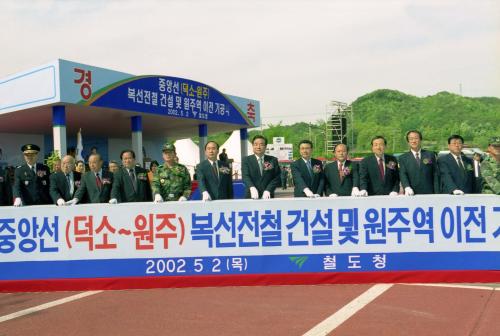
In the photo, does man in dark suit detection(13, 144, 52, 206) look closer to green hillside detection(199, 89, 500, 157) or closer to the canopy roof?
the canopy roof

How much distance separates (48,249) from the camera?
5.84 meters

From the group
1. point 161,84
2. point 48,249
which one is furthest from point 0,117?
point 48,249

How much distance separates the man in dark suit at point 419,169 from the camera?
647cm

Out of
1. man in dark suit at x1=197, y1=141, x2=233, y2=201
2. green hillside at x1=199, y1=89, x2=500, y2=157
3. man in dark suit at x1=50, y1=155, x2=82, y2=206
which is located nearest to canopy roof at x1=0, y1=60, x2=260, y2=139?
man in dark suit at x1=50, y1=155, x2=82, y2=206

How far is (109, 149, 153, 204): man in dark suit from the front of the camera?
261 inches

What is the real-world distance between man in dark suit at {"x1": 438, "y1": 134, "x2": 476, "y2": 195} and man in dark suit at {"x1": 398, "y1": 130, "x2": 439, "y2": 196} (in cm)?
13

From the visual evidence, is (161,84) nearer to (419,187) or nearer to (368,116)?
(419,187)

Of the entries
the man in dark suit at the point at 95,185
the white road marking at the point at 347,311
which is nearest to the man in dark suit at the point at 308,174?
the white road marking at the point at 347,311

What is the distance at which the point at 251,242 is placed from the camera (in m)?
5.78

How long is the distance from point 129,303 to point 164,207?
3.85 ft

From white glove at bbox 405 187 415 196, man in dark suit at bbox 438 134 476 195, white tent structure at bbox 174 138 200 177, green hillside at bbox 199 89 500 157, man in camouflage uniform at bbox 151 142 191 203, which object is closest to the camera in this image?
white glove at bbox 405 187 415 196

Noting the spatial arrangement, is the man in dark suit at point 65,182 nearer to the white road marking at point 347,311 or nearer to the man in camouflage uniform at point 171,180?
the man in camouflage uniform at point 171,180

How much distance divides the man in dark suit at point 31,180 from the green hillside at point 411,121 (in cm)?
8695

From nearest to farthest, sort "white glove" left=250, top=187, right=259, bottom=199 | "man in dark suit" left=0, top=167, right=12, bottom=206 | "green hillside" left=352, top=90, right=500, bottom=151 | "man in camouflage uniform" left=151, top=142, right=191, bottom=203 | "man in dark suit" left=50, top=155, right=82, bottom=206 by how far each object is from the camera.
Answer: "white glove" left=250, top=187, right=259, bottom=199 < "man in camouflage uniform" left=151, top=142, right=191, bottom=203 < "man in dark suit" left=50, top=155, right=82, bottom=206 < "man in dark suit" left=0, top=167, right=12, bottom=206 < "green hillside" left=352, top=90, right=500, bottom=151
